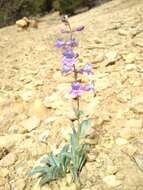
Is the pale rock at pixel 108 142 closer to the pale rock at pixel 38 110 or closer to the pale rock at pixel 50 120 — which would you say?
the pale rock at pixel 50 120

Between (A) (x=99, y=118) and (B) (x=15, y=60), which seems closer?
(A) (x=99, y=118)

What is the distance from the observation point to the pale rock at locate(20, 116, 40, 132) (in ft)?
13.1

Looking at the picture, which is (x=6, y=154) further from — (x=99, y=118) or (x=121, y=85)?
(x=121, y=85)

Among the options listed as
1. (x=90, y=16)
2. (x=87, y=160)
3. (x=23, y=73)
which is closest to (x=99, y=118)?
(x=87, y=160)

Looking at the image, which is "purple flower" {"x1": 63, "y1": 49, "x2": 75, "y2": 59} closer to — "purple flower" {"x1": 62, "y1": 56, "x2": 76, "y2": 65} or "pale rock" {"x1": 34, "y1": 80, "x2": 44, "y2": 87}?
"purple flower" {"x1": 62, "y1": 56, "x2": 76, "y2": 65}

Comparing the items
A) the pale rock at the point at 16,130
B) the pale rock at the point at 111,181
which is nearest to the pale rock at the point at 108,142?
the pale rock at the point at 111,181

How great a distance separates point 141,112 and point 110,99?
45 centimetres

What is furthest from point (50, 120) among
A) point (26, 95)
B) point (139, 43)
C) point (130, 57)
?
point (139, 43)

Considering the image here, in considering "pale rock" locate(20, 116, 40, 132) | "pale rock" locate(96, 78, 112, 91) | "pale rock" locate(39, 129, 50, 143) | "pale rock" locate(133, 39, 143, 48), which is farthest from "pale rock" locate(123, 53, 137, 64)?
"pale rock" locate(39, 129, 50, 143)

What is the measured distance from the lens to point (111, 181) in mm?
3082

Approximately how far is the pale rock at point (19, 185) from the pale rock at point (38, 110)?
0.97 metres

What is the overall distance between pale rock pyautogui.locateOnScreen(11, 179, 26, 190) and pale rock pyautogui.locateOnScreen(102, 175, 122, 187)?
2.17 ft

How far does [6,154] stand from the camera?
3.67 m

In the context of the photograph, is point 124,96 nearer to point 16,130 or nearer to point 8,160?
point 16,130
